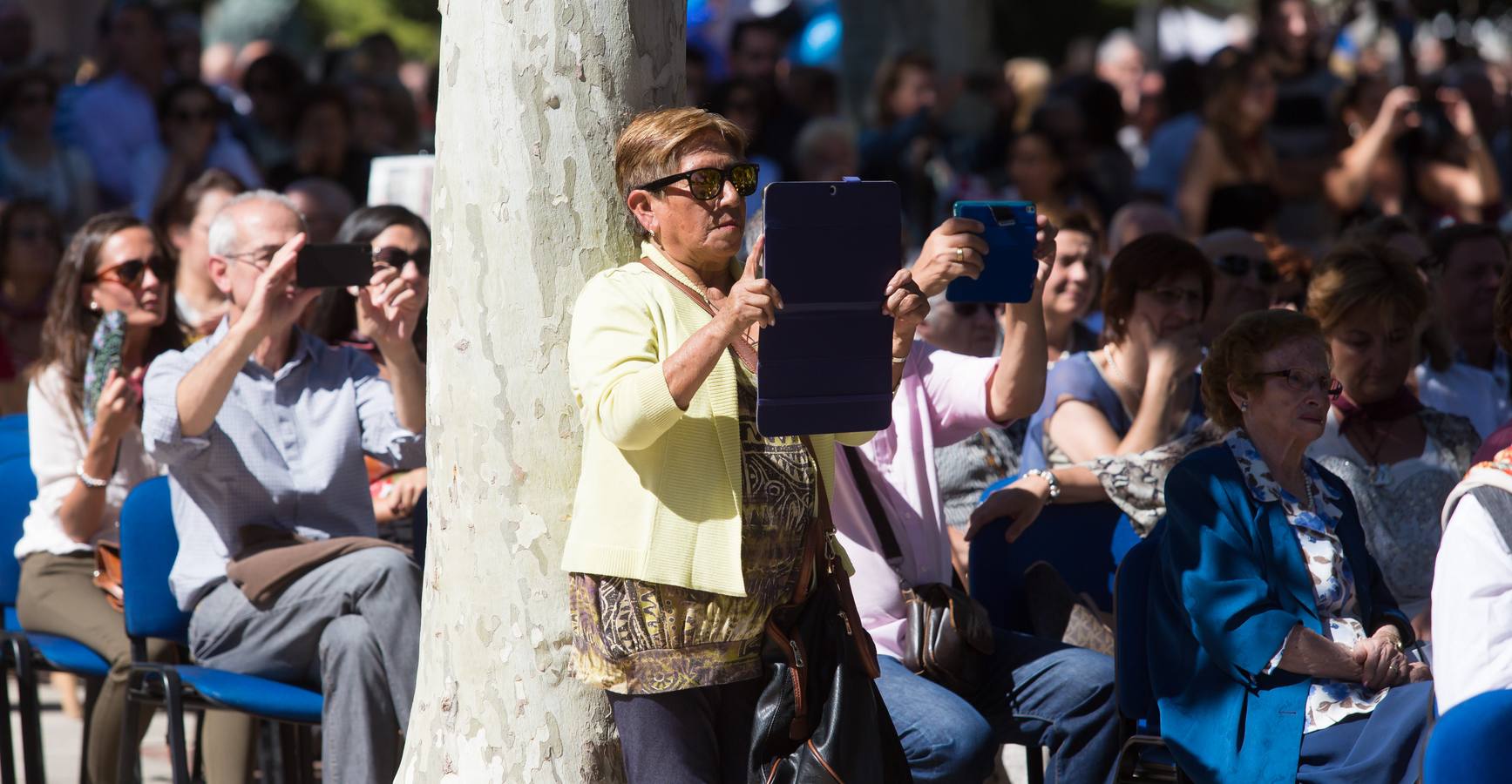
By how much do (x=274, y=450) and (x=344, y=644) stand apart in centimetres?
63

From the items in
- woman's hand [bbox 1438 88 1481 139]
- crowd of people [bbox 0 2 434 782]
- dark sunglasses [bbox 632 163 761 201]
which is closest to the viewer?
dark sunglasses [bbox 632 163 761 201]

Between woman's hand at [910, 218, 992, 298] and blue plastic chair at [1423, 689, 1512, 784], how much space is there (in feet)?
3.83

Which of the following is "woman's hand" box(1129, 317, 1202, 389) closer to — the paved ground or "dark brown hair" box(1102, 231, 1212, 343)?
"dark brown hair" box(1102, 231, 1212, 343)

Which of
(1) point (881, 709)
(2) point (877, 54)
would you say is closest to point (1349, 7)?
(2) point (877, 54)

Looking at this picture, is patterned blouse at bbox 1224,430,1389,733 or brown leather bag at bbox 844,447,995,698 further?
brown leather bag at bbox 844,447,995,698

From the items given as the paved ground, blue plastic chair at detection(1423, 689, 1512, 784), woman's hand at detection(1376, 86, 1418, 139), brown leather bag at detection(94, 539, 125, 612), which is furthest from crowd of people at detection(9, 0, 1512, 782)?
woman's hand at detection(1376, 86, 1418, 139)

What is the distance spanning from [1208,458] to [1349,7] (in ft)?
33.4

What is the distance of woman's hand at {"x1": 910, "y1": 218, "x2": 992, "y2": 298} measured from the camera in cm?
345

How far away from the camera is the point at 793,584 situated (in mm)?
3404

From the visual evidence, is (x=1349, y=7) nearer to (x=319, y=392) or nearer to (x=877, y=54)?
(x=877, y=54)

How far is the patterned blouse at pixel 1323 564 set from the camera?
12.7 ft

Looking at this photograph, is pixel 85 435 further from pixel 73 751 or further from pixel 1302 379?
pixel 1302 379

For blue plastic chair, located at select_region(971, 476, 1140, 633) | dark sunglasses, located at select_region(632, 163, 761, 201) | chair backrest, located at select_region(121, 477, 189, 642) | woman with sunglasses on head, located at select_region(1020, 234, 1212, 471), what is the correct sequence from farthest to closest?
woman with sunglasses on head, located at select_region(1020, 234, 1212, 471), chair backrest, located at select_region(121, 477, 189, 642), blue plastic chair, located at select_region(971, 476, 1140, 633), dark sunglasses, located at select_region(632, 163, 761, 201)

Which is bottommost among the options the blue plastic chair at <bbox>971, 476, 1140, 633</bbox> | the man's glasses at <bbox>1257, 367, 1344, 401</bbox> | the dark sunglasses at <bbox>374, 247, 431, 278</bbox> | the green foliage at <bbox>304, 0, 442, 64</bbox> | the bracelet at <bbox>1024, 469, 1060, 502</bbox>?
the blue plastic chair at <bbox>971, 476, 1140, 633</bbox>
